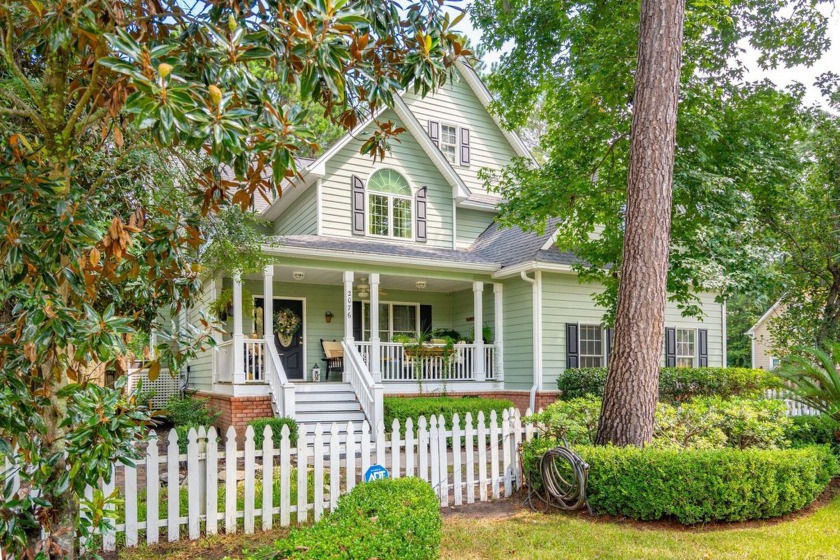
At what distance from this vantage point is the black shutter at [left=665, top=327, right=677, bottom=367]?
50.3 feet

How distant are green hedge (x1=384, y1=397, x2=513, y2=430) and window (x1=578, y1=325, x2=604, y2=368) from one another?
294 cm

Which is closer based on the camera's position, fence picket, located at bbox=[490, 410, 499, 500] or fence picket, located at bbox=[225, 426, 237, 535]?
fence picket, located at bbox=[225, 426, 237, 535]

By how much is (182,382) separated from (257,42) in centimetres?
1588

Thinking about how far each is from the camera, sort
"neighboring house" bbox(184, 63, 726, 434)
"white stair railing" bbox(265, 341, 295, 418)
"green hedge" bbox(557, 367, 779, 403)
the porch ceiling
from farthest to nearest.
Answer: "green hedge" bbox(557, 367, 779, 403)
the porch ceiling
"neighboring house" bbox(184, 63, 726, 434)
"white stair railing" bbox(265, 341, 295, 418)

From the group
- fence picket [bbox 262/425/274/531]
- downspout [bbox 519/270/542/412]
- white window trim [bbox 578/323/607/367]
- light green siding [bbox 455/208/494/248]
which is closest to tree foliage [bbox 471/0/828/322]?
downspout [bbox 519/270/542/412]

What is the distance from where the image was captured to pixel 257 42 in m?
2.75

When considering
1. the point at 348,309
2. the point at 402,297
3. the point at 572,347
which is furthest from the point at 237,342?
the point at 572,347

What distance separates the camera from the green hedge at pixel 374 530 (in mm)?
3262

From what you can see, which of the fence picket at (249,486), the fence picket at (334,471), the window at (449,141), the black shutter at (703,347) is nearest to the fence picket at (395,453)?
the fence picket at (334,471)

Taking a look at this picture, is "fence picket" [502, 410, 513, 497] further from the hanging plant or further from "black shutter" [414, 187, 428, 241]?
the hanging plant

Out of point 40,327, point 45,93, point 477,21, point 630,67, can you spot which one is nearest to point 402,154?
point 477,21

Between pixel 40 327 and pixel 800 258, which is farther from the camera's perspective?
pixel 800 258

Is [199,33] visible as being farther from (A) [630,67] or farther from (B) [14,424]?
(A) [630,67]

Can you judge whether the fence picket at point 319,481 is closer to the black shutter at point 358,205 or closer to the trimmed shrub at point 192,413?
the trimmed shrub at point 192,413
